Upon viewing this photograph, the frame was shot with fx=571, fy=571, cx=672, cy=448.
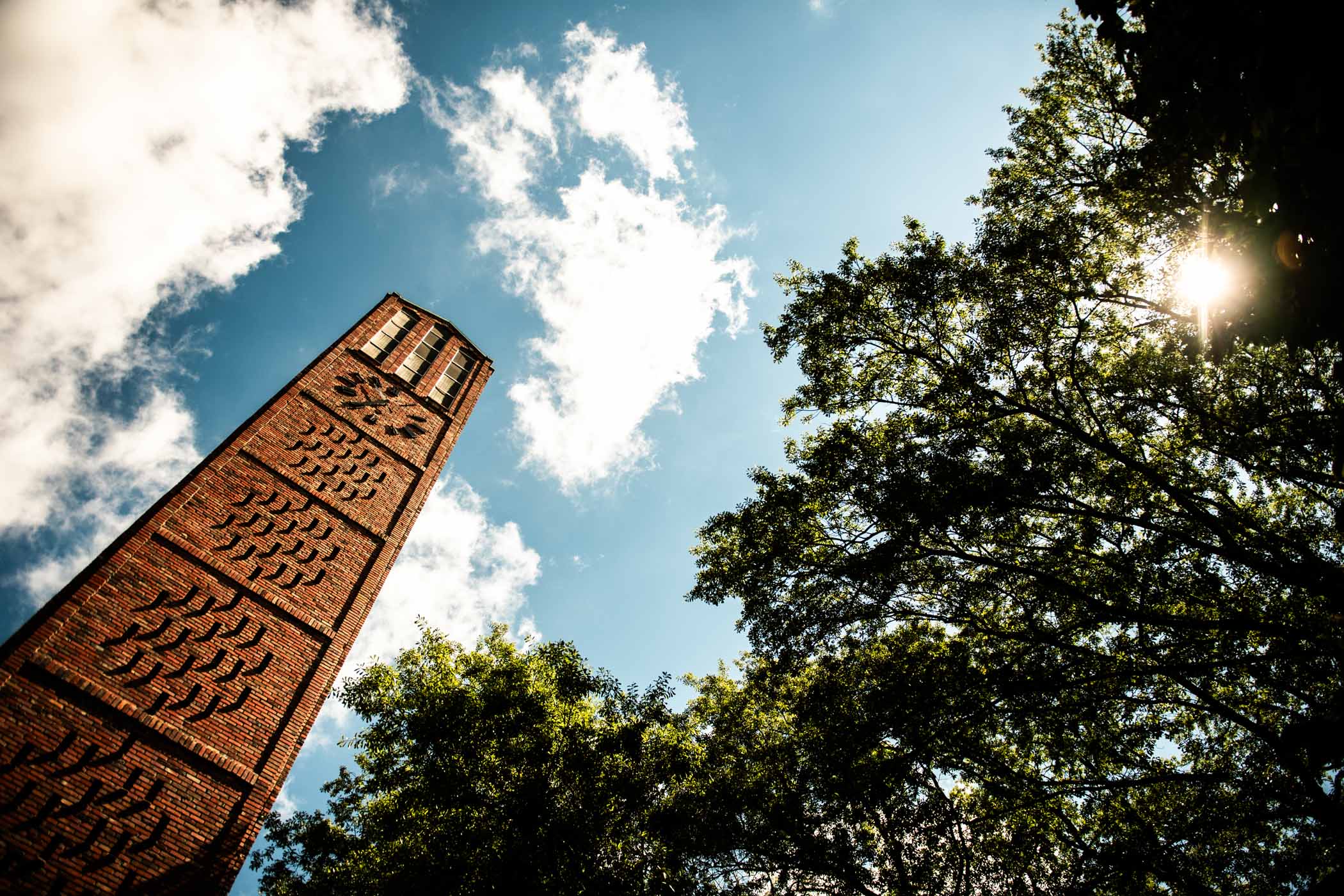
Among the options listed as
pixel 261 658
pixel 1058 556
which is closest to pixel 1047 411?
pixel 1058 556

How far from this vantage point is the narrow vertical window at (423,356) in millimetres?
18188

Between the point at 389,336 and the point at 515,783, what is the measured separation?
574 inches

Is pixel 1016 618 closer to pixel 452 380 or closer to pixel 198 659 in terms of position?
pixel 198 659

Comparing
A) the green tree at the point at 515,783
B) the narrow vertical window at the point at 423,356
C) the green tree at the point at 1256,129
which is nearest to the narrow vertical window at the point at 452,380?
the narrow vertical window at the point at 423,356

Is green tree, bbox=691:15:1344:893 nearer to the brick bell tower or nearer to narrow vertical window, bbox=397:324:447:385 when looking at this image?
the brick bell tower

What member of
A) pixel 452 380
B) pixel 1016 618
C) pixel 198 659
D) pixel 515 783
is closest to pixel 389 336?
pixel 452 380

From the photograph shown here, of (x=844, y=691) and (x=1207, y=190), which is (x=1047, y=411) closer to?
(x=1207, y=190)

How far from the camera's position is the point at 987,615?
30.9 feet

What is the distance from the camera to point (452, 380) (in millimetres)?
20062

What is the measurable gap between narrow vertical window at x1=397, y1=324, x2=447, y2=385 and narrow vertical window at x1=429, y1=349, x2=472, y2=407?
573 millimetres

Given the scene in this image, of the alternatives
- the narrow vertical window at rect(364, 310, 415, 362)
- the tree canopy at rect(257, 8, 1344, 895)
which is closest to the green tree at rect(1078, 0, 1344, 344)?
the tree canopy at rect(257, 8, 1344, 895)

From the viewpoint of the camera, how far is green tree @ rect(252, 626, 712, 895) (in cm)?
864

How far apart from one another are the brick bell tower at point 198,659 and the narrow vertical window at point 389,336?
291 cm

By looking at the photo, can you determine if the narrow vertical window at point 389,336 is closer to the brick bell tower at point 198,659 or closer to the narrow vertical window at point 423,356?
the narrow vertical window at point 423,356
